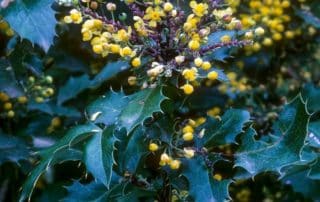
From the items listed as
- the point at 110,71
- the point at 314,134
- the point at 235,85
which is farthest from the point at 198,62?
the point at 235,85

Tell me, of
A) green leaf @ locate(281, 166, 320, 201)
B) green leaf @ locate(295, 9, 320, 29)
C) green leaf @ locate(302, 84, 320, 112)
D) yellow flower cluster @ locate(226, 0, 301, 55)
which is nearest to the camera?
green leaf @ locate(281, 166, 320, 201)

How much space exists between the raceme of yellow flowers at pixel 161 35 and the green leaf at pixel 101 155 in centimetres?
19

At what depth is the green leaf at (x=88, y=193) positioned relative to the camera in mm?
1727

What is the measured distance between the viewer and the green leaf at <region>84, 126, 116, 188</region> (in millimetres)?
1513

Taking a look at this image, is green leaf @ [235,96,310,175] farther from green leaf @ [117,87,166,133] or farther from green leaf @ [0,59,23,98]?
green leaf @ [0,59,23,98]

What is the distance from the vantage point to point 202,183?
1616mm

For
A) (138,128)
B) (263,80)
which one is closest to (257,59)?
(263,80)

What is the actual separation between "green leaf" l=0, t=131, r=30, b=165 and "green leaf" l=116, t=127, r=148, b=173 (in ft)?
1.68

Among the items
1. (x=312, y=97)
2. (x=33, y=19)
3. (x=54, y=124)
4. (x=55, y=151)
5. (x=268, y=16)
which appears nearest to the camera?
Answer: (x=55, y=151)

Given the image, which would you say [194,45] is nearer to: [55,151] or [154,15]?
[154,15]

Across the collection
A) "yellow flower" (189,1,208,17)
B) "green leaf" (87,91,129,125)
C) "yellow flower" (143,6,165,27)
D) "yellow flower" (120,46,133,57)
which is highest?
"yellow flower" (143,6,165,27)

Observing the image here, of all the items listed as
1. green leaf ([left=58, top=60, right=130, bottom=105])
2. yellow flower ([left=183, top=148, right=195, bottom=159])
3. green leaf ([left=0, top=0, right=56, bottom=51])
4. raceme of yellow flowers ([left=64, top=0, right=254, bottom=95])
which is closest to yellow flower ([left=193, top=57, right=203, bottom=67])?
raceme of yellow flowers ([left=64, top=0, right=254, bottom=95])

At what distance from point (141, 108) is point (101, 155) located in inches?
6.2

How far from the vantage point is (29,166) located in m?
2.15
